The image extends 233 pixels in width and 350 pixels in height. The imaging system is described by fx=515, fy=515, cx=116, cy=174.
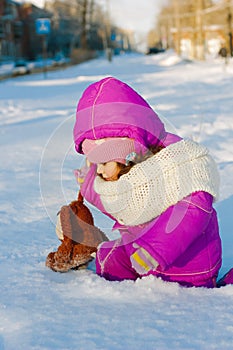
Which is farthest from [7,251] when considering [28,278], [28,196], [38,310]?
[28,196]

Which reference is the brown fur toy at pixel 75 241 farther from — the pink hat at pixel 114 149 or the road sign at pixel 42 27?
the road sign at pixel 42 27

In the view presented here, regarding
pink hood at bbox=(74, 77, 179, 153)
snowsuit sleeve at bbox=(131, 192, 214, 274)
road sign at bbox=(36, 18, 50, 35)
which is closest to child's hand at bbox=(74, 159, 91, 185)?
pink hood at bbox=(74, 77, 179, 153)

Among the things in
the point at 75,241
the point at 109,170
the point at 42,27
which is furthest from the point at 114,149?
the point at 42,27

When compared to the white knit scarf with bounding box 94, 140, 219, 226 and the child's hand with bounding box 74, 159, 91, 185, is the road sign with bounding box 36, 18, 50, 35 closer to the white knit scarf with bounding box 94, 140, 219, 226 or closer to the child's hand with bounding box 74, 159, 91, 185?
the child's hand with bounding box 74, 159, 91, 185

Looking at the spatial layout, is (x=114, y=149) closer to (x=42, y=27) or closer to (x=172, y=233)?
(x=172, y=233)

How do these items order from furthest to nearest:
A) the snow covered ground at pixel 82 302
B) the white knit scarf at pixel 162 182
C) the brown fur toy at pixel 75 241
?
the brown fur toy at pixel 75 241 → the white knit scarf at pixel 162 182 → the snow covered ground at pixel 82 302

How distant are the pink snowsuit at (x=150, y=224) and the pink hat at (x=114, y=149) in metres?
0.03

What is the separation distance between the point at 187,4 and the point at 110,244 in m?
56.8

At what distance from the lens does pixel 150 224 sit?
6.40 ft

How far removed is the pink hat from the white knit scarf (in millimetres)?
57

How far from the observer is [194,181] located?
6.28 ft

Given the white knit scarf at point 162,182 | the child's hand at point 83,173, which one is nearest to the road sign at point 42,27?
the child's hand at point 83,173

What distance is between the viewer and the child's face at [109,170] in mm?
1992

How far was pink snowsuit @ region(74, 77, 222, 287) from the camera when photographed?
1856 millimetres
